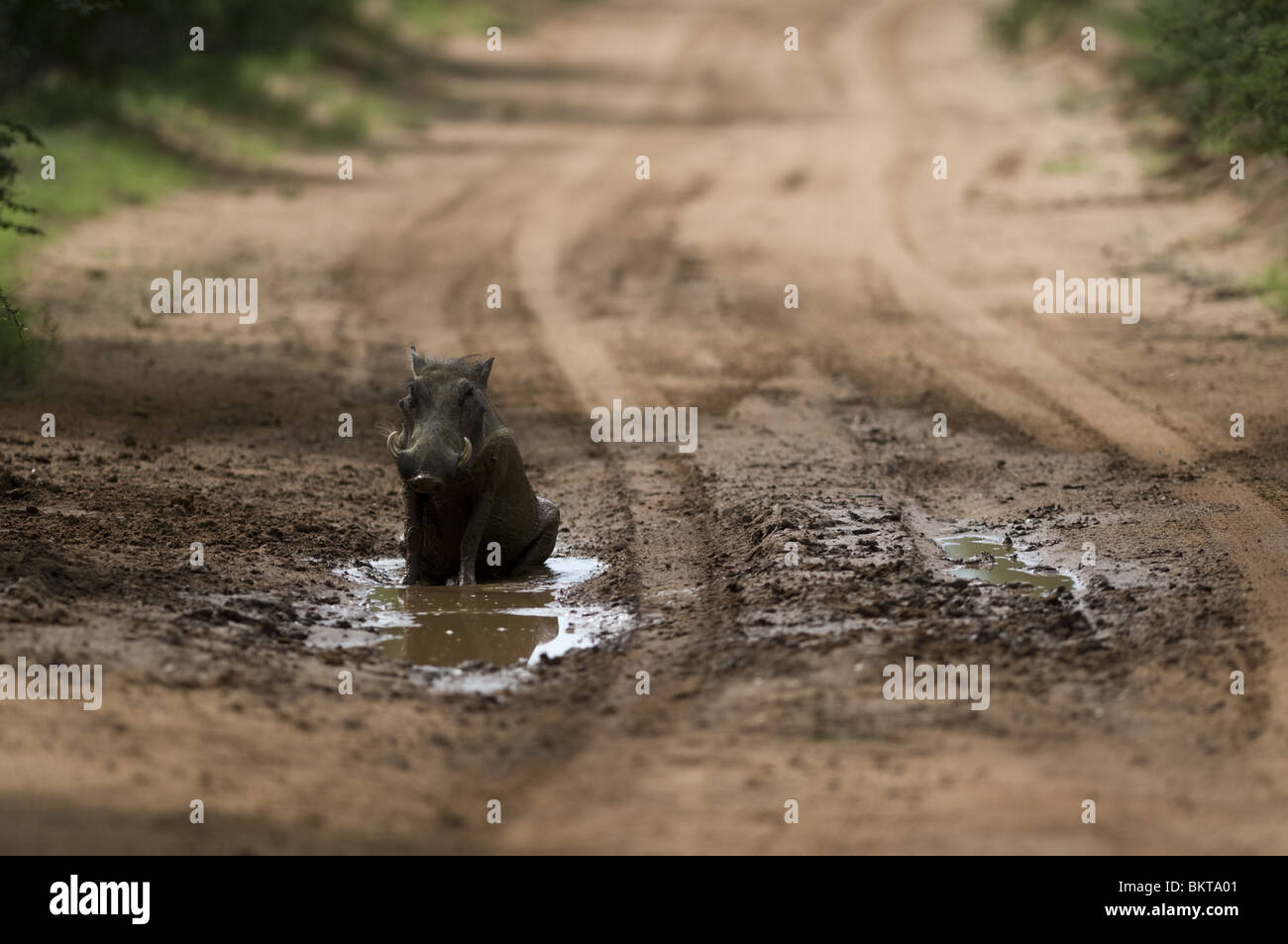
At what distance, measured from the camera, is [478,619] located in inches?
340

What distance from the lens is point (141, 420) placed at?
12445mm

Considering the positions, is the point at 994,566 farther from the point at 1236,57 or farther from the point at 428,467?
the point at 1236,57

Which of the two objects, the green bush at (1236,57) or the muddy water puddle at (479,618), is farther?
the green bush at (1236,57)

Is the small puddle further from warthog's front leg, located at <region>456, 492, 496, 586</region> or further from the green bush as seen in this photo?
the green bush

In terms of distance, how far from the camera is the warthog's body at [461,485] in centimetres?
852

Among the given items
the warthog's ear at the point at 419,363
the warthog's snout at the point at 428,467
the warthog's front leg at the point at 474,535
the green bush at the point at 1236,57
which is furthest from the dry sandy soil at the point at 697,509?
the green bush at the point at 1236,57

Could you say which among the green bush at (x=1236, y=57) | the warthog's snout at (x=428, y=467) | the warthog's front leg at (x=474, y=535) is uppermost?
the green bush at (x=1236, y=57)

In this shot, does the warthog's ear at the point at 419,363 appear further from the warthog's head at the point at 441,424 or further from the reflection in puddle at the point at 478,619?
Answer: the reflection in puddle at the point at 478,619

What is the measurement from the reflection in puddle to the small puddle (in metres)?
2.12

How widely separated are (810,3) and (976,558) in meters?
37.1

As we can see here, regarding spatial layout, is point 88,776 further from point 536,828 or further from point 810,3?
point 810,3

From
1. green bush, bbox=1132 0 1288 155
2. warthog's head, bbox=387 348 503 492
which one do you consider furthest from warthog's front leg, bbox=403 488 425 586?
green bush, bbox=1132 0 1288 155

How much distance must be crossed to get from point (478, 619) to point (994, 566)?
2933mm

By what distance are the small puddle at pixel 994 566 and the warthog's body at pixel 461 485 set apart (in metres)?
2.37
